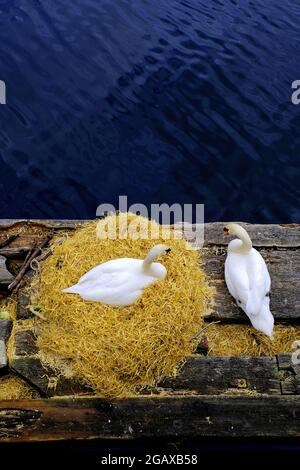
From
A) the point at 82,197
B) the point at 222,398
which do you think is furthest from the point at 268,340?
the point at 82,197

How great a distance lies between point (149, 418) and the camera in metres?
6.34

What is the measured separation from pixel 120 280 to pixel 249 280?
1658mm

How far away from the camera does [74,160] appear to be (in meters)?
12.6

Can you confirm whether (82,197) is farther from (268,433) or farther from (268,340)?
(268,433)

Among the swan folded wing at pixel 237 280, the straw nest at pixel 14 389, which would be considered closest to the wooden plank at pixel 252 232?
the swan folded wing at pixel 237 280

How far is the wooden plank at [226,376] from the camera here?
21.4ft

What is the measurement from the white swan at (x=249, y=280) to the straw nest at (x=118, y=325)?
43 cm

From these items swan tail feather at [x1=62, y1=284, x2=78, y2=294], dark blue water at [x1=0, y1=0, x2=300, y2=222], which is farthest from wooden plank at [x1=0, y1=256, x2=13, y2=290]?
dark blue water at [x1=0, y1=0, x2=300, y2=222]

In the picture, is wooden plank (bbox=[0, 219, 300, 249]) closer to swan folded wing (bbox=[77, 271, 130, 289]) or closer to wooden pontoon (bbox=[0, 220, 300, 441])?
swan folded wing (bbox=[77, 271, 130, 289])

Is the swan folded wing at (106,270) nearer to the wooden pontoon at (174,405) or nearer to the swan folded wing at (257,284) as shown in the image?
the wooden pontoon at (174,405)

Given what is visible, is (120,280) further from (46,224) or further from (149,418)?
(46,224)

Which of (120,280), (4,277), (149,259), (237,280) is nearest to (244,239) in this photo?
(237,280)

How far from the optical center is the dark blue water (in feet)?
39.9

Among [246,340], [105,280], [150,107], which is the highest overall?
→ [150,107]
